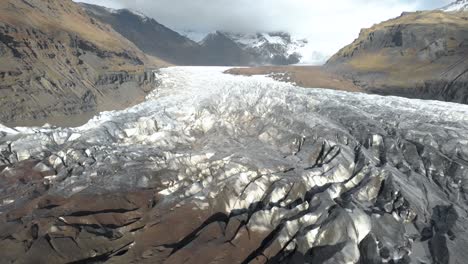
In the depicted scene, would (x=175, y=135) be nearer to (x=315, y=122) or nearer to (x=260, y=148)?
(x=260, y=148)

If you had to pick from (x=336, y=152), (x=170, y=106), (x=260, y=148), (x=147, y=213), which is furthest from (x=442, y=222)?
(x=170, y=106)

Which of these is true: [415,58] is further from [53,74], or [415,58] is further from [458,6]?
[458,6]

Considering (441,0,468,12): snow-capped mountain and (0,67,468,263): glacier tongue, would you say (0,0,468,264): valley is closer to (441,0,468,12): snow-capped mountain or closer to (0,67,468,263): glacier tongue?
(0,67,468,263): glacier tongue

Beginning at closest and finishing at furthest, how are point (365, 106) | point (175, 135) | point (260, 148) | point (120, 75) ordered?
point (260, 148)
point (175, 135)
point (365, 106)
point (120, 75)

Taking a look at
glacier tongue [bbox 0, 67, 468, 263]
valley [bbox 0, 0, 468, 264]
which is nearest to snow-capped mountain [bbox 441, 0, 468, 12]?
valley [bbox 0, 0, 468, 264]

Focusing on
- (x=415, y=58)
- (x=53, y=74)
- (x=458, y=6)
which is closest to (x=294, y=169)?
(x=53, y=74)

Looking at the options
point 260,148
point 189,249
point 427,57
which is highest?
point 427,57

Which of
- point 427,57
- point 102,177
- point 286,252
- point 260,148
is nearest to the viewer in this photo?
point 286,252
